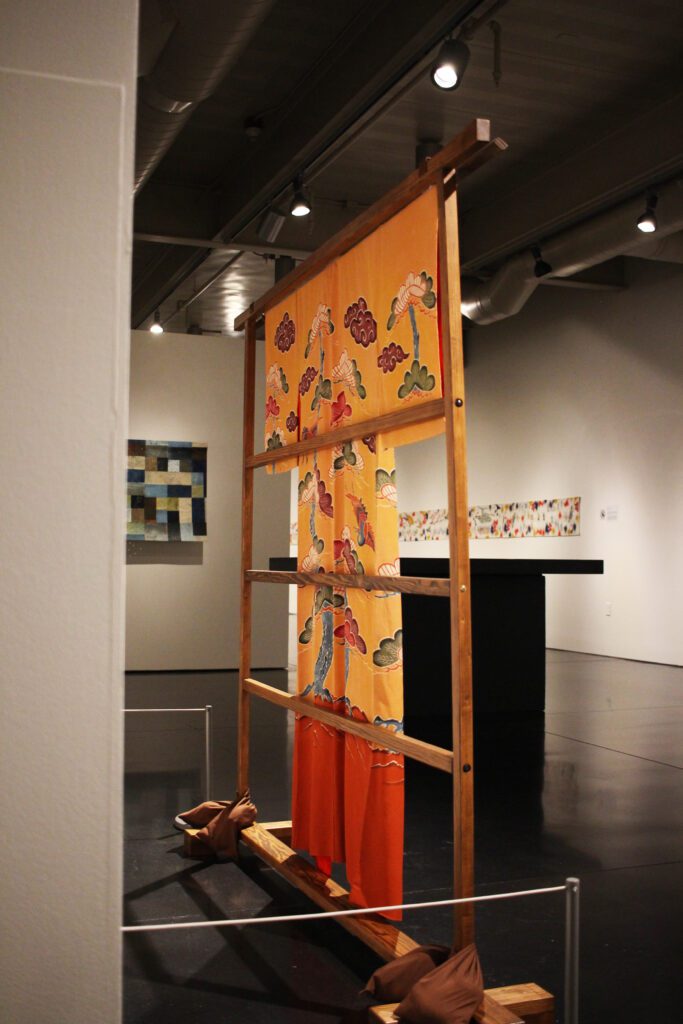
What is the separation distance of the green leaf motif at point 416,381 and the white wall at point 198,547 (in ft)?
20.6

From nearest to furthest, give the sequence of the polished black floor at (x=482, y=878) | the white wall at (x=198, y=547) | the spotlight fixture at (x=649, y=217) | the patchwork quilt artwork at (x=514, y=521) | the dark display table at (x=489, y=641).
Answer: the polished black floor at (x=482, y=878) < the dark display table at (x=489, y=641) < the spotlight fixture at (x=649, y=217) < the white wall at (x=198, y=547) < the patchwork quilt artwork at (x=514, y=521)

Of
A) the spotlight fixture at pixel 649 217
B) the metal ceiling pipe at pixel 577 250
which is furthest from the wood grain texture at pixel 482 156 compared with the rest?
the metal ceiling pipe at pixel 577 250

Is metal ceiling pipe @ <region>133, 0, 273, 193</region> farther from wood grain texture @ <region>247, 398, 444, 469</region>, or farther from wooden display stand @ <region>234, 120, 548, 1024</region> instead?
wood grain texture @ <region>247, 398, 444, 469</region>

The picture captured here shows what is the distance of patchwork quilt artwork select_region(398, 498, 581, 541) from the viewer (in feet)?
36.4

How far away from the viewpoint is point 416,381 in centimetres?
265

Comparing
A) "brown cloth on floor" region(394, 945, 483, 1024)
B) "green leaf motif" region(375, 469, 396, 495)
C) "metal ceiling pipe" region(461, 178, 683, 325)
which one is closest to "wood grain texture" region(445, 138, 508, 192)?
"green leaf motif" region(375, 469, 396, 495)

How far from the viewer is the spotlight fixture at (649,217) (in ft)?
24.6

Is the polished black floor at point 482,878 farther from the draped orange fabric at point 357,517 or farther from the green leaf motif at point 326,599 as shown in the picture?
the green leaf motif at point 326,599

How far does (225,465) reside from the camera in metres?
9.10

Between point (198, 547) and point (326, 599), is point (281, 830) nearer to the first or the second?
point (326, 599)

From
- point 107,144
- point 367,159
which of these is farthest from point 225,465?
point 107,144

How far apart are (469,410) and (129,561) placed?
5.56m

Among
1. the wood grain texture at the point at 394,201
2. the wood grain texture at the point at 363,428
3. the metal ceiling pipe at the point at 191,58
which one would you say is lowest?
the wood grain texture at the point at 363,428

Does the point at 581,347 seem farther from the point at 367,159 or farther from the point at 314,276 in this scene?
the point at 314,276
